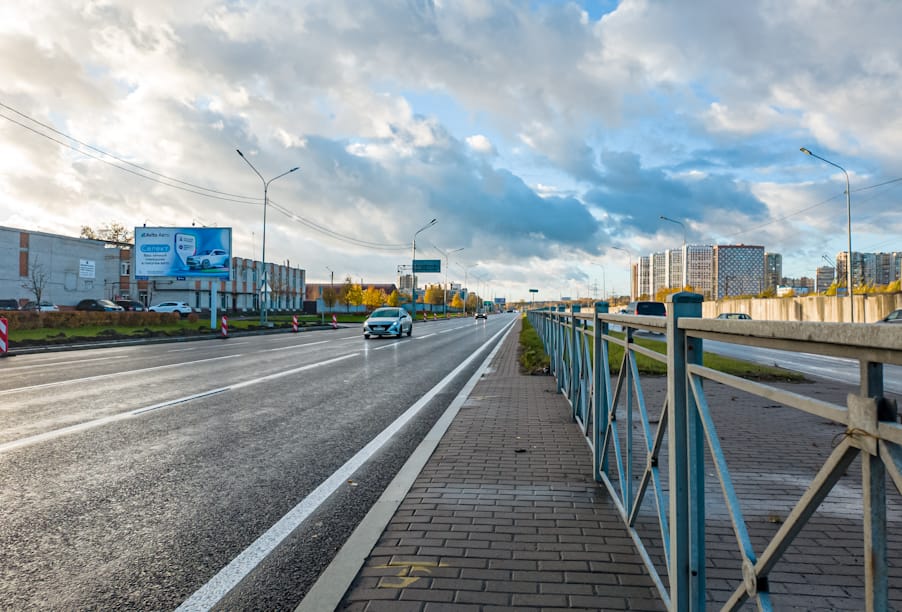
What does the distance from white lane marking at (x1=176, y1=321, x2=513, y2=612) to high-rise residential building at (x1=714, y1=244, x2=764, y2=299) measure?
145108 millimetres

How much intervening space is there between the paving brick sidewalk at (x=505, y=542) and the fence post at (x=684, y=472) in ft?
2.00

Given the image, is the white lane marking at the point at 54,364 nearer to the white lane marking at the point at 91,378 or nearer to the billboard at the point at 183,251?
the white lane marking at the point at 91,378

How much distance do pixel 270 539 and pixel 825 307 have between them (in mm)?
46376

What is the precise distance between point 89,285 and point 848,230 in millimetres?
67232

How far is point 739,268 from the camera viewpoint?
14700 centimetres

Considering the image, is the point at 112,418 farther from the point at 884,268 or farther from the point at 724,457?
the point at 884,268

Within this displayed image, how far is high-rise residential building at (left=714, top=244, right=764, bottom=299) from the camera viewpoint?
14050 cm

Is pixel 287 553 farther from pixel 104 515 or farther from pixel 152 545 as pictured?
pixel 104 515

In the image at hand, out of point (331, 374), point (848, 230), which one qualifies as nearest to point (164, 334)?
point (331, 374)

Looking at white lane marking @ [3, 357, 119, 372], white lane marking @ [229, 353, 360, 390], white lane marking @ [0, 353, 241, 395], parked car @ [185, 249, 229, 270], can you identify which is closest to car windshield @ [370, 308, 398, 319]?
white lane marking @ [229, 353, 360, 390]

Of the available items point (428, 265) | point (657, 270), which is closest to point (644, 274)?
point (657, 270)

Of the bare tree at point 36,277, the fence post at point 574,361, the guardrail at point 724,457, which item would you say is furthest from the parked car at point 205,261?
the guardrail at point 724,457

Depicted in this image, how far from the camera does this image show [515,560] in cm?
331

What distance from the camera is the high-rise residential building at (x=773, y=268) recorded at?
150 metres
